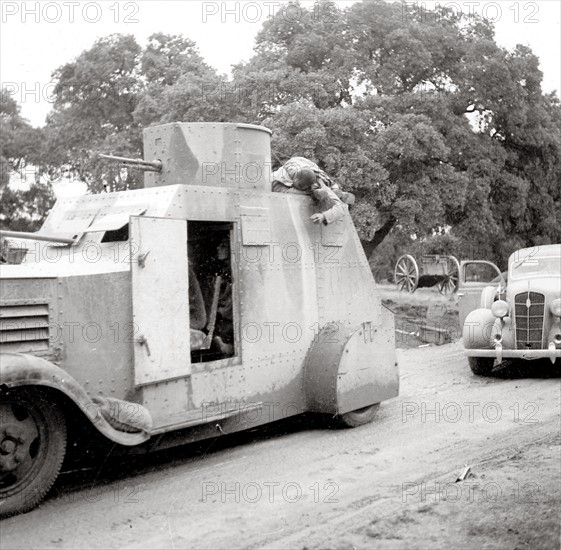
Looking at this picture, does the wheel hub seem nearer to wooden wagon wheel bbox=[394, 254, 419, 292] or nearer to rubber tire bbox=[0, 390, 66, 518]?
rubber tire bbox=[0, 390, 66, 518]

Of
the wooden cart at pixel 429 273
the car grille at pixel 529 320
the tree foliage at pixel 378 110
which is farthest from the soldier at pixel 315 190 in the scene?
the wooden cart at pixel 429 273

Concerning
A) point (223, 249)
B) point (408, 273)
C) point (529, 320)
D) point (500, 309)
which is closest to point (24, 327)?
point (223, 249)

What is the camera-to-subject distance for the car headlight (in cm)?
→ 1188

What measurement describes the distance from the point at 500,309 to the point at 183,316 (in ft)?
22.0

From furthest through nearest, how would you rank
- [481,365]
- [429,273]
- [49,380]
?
[429,273] → [481,365] → [49,380]

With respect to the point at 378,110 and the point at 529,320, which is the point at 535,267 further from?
the point at 378,110

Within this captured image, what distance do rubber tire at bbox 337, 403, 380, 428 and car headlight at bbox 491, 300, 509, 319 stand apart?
394 cm

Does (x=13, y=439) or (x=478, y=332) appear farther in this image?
(x=478, y=332)

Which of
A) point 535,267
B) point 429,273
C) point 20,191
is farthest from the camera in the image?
point 20,191

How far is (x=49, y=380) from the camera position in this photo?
5270 mm

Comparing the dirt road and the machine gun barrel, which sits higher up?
the machine gun barrel

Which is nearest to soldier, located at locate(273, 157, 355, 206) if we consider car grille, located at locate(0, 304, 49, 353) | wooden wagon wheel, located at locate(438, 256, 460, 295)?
car grille, located at locate(0, 304, 49, 353)

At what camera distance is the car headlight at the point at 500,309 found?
11.9 metres

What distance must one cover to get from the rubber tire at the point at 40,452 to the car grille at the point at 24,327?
0.32 meters
